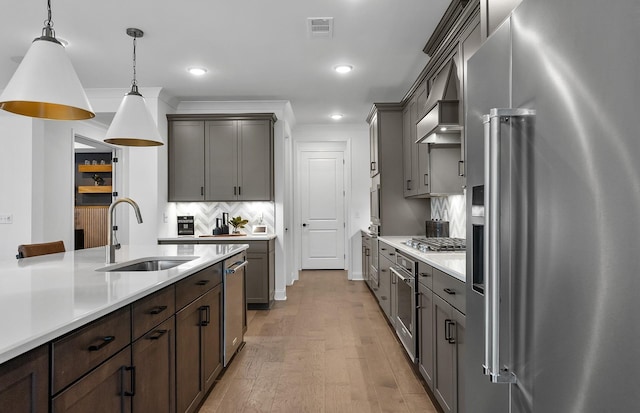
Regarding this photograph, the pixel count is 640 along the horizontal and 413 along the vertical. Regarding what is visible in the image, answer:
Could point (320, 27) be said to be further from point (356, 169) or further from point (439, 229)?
point (356, 169)

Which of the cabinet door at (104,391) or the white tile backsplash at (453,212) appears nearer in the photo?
the cabinet door at (104,391)

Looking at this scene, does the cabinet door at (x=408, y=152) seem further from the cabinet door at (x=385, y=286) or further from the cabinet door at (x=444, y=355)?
the cabinet door at (x=444, y=355)

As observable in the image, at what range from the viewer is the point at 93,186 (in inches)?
336

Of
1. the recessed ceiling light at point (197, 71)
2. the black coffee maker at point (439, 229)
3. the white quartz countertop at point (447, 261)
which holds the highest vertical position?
the recessed ceiling light at point (197, 71)

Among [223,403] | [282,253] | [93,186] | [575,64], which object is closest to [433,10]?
[575,64]

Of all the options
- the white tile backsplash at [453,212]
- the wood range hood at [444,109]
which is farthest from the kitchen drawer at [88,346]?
the white tile backsplash at [453,212]

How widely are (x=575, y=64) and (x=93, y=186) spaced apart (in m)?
9.28

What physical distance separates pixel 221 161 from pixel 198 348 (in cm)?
346

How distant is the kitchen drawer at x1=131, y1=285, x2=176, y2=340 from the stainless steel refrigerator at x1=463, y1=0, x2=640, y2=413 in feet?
3.98

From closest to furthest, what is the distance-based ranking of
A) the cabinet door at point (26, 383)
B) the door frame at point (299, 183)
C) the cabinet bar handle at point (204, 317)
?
the cabinet door at point (26, 383)
the cabinet bar handle at point (204, 317)
the door frame at point (299, 183)

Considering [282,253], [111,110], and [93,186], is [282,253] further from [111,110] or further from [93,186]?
[93,186]

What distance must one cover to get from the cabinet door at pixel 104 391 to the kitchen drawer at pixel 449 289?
4.61ft

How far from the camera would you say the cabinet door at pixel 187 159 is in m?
5.41

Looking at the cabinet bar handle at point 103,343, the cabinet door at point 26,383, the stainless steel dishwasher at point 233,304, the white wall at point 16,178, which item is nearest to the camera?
the cabinet door at point 26,383
